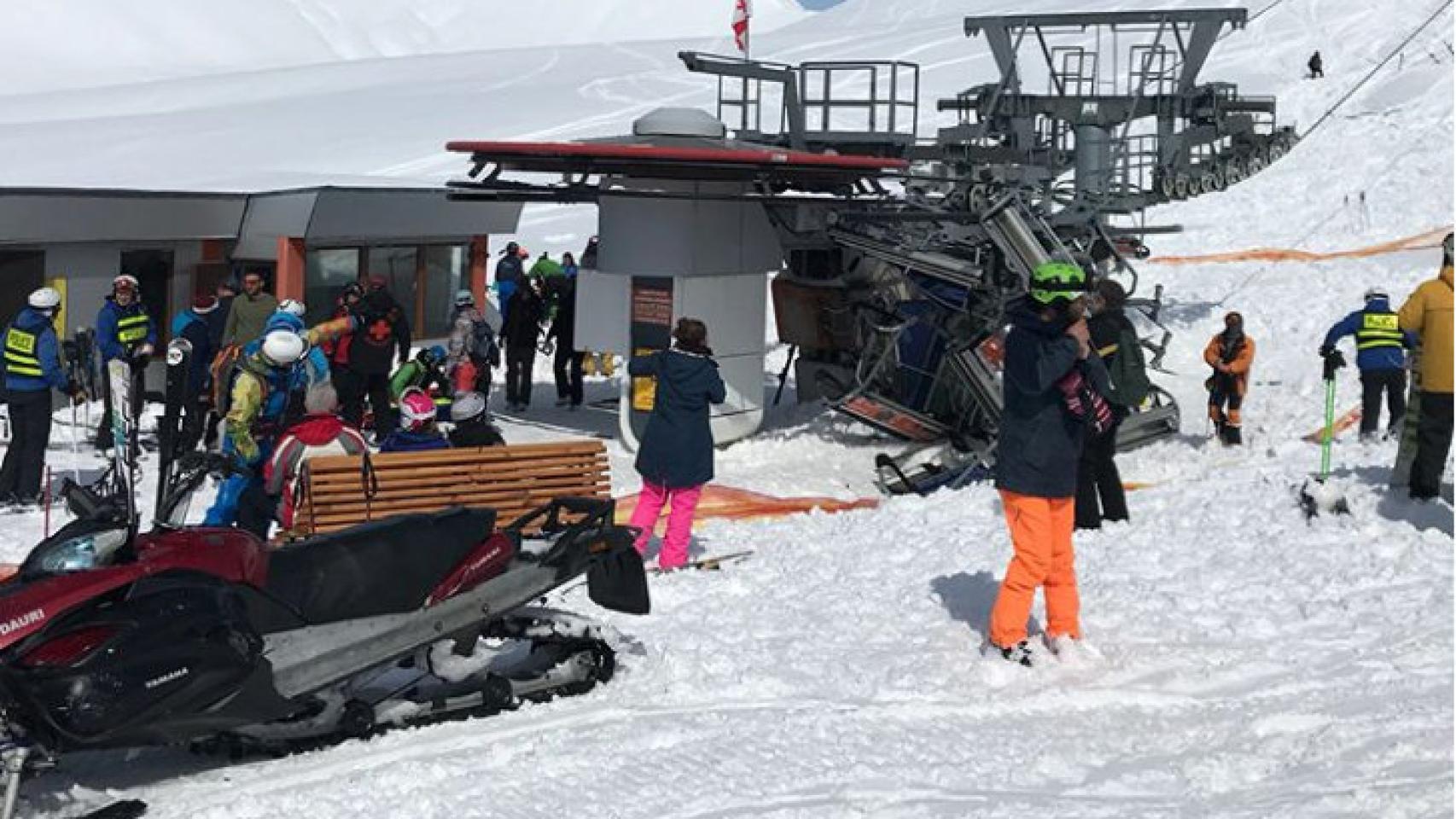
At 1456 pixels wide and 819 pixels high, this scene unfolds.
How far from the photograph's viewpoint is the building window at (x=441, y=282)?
20.8 m

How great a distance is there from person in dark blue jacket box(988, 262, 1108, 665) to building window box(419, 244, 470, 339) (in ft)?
45.9

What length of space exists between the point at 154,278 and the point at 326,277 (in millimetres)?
1902

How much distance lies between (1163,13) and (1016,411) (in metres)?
16.5

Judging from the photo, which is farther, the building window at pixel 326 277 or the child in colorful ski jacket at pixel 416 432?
the building window at pixel 326 277

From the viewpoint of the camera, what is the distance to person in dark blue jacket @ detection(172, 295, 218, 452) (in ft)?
48.2

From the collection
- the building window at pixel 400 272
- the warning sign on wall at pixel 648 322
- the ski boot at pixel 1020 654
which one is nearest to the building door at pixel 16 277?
the building window at pixel 400 272

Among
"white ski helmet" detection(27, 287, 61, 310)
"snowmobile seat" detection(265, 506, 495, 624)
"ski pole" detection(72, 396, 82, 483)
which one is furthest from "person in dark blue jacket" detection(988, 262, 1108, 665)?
"ski pole" detection(72, 396, 82, 483)

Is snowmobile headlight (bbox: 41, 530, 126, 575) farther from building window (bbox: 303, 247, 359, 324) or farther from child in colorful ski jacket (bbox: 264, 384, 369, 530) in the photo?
building window (bbox: 303, 247, 359, 324)

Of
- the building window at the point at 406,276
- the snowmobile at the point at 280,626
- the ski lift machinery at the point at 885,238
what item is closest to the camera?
the snowmobile at the point at 280,626

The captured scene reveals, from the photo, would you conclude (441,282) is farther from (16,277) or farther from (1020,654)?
(1020,654)

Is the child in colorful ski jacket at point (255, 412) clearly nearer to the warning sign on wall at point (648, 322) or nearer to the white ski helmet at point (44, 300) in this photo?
the white ski helmet at point (44, 300)

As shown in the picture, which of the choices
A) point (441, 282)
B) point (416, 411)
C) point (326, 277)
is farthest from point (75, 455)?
point (441, 282)

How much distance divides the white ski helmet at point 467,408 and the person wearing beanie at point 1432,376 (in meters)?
5.00

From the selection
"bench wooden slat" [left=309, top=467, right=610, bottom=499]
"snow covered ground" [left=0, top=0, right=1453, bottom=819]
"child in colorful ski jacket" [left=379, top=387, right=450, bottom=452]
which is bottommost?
"snow covered ground" [left=0, top=0, right=1453, bottom=819]
